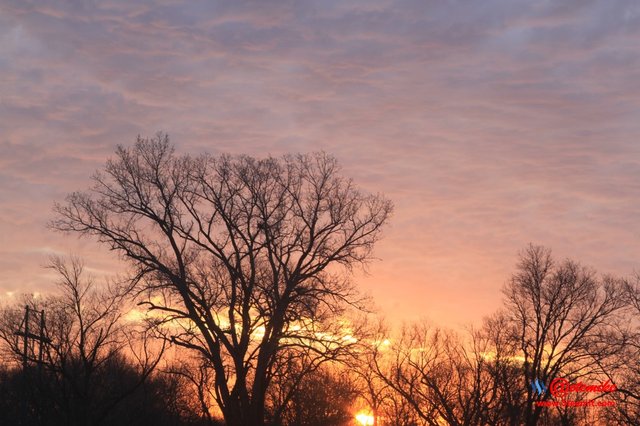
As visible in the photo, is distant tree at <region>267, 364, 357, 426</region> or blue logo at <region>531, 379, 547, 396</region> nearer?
blue logo at <region>531, 379, 547, 396</region>

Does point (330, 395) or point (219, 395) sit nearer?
point (219, 395)

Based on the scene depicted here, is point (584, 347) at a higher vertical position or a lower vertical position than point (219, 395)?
higher

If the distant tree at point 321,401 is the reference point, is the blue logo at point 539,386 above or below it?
below

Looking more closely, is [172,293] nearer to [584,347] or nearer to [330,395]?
[584,347]

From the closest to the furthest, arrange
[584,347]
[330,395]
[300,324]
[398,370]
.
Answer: [300,324]
[584,347]
[398,370]
[330,395]

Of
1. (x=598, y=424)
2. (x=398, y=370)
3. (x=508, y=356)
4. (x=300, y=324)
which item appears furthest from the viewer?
(x=598, y=424)

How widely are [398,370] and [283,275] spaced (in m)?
25.5

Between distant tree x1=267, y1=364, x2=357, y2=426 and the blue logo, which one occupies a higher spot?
distant tree x1=267, y1=364, x2=357, y2=426

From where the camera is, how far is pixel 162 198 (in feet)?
132

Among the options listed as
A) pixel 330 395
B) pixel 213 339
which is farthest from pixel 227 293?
pixel 330 395

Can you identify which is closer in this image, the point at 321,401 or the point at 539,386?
the point at 539,386

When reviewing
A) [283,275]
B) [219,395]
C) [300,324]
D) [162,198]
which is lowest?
[219,395]

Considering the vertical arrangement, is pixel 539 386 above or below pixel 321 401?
below

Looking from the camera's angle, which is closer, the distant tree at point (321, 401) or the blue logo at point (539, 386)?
the blue logo at point (539, 386)
